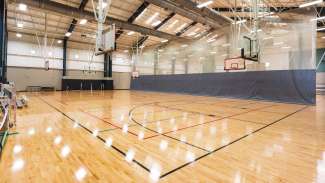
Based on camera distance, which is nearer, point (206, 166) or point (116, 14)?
point (206, 166)

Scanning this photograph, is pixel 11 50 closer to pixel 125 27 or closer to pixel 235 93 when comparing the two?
pixel 125 27

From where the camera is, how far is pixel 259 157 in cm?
241

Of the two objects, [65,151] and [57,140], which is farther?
[57,140]

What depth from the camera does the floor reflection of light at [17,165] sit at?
2025 mm

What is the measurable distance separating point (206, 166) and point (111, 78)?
20.3 metres

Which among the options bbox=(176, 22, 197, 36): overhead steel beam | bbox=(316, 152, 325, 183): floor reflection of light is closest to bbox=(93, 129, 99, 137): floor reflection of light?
bbox=(316, 152, 325, 183): floor reflection of light

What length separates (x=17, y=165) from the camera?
210 cm

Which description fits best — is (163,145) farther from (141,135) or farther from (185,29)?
(185,29)

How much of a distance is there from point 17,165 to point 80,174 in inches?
32.8

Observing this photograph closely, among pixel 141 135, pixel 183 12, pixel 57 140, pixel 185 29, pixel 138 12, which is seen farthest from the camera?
pixel 185 29

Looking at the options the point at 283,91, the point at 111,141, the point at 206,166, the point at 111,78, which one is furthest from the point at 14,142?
the point at 111,78

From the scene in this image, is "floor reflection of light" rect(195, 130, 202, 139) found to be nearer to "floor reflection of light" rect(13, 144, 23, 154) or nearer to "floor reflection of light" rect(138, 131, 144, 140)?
"floor reflection of light" rect(138, 131, 144, 140)

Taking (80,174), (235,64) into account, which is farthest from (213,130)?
(235,64)

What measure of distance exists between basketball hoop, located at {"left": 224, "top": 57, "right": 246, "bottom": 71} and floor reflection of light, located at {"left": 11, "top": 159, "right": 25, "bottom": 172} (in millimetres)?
11671
